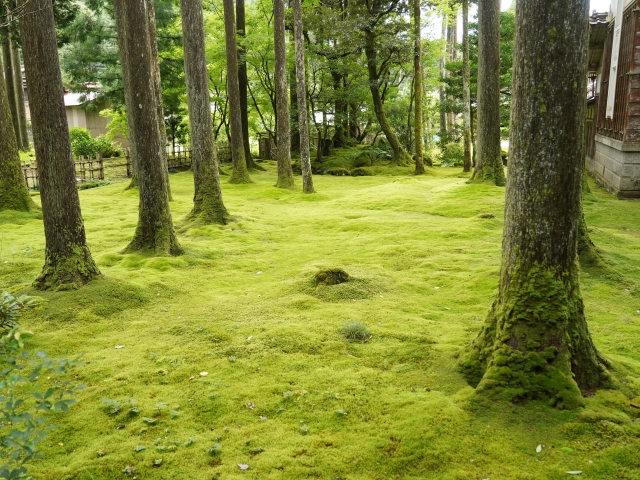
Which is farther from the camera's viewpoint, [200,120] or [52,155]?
[200,120]

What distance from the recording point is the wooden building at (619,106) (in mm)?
13086

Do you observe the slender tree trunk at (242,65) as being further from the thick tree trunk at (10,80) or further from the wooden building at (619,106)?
the wooden building at (619,106)

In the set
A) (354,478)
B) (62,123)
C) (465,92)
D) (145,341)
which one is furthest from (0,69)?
(465,92)

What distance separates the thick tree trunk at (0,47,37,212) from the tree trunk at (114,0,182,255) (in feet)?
15.4

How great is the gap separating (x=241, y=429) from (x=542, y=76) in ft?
10.8

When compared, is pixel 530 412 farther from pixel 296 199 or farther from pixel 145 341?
pixel 296 199

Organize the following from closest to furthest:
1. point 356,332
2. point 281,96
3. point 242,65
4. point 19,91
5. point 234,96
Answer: point 356,332 < point 281,96 < point 234,96 < point 242,65 < point 19,91

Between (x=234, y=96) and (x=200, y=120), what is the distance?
6.87 metres

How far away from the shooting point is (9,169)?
1170cm

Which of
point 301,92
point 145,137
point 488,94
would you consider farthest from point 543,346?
point 301,92

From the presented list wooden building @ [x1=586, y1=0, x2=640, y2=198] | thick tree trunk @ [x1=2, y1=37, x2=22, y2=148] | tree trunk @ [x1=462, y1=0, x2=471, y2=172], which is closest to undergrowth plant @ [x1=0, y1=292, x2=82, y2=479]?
wooden building @ [x1=586, y1=0, x2=640, y2=198]

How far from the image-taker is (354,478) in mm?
3305

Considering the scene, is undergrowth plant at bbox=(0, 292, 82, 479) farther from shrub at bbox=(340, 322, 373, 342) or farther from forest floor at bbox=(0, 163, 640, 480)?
shrub at bbox=(340, 322, 373, 342)

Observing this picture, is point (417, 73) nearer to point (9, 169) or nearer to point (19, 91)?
point (9, 169)
